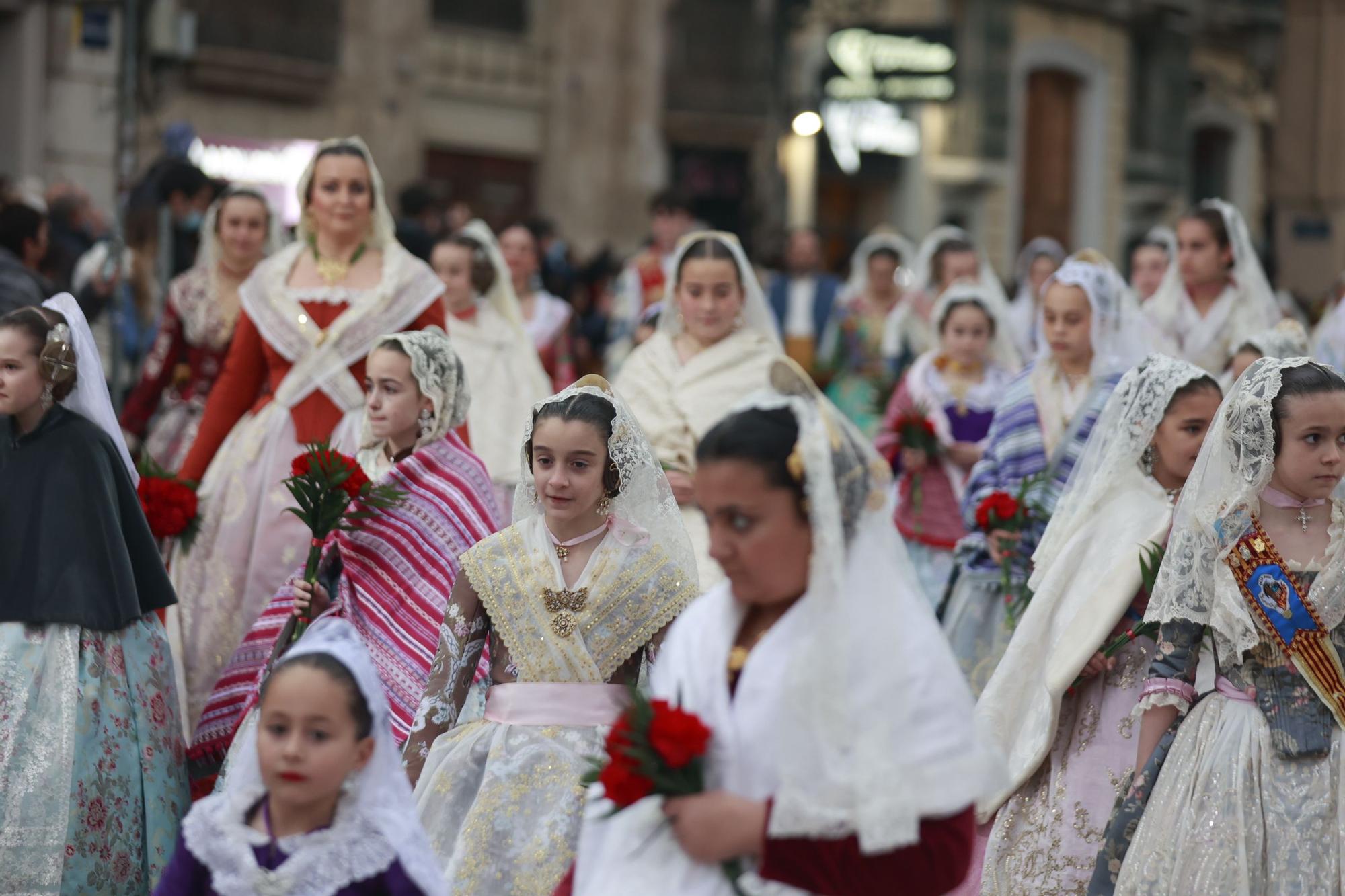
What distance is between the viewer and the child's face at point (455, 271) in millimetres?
10812

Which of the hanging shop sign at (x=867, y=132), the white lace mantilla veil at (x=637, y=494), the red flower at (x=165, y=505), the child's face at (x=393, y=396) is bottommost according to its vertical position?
the red flower at (x=165, y=505)

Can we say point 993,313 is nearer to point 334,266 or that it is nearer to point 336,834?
point 334,266

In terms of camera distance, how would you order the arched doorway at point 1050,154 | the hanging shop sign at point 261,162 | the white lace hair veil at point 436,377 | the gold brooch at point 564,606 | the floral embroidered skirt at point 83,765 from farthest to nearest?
the arched doorway at point 1050,154, the hanging shop sign at point 261,162, the white lace hair veil at point 436,377, the floral embroidered skirt at point 83,765, the gold brooch at point 564,606

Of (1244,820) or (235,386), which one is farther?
(235,386)

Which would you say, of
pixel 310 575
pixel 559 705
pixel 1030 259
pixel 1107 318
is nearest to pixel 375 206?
pixel 310 575

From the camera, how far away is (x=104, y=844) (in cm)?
610

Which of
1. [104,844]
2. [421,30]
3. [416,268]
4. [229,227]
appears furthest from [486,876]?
[421,30]

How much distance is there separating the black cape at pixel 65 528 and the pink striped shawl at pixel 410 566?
69 cm

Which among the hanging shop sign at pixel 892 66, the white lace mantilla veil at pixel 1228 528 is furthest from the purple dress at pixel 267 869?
the hanging shop sign at pixel 892 66

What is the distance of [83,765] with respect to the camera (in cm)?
605

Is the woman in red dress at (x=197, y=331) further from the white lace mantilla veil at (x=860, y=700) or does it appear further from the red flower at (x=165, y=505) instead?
the white lace mantilla veil at (x=860, y=700)

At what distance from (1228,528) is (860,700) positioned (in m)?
2.16

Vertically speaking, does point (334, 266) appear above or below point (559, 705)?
above

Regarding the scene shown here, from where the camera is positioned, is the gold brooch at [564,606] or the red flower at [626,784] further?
the gold brooch at [564,606]
